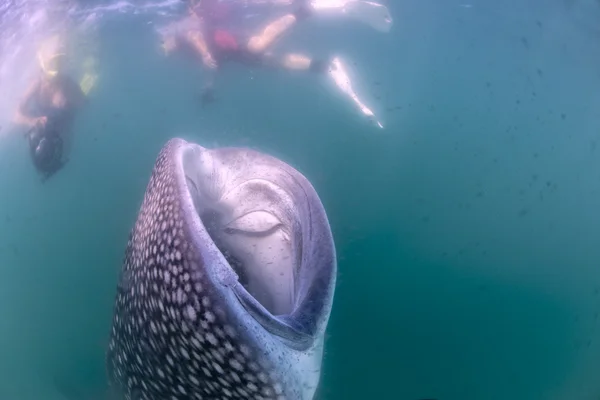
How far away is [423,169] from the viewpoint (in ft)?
17.1

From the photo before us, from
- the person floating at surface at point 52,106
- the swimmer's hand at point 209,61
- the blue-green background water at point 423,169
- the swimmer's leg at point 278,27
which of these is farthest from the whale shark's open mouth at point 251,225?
the person floating at surface at point 52,106

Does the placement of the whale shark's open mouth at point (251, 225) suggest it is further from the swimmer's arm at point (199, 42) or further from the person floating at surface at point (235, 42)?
the swimmer's arm at point (199, 42)

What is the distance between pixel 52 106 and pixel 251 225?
475 centimetres

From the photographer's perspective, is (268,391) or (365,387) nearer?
(268,391)

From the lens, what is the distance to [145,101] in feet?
19.3

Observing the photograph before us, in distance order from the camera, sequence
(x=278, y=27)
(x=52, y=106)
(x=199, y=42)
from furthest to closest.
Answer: (x=52, y=106) → (x=199, y=42) → (x=278, y=27)

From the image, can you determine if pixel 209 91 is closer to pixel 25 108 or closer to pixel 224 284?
pixel 25 108

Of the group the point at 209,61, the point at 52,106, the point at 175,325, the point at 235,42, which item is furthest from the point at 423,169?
the point at 52,106

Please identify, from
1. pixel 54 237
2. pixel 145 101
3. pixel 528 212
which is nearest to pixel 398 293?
pixel 528 212

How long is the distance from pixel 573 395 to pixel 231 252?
7.18 meters

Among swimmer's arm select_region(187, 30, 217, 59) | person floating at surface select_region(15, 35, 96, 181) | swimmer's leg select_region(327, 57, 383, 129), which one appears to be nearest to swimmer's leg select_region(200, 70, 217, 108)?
swimmer's arm select_region(187, 30, 217, 59)

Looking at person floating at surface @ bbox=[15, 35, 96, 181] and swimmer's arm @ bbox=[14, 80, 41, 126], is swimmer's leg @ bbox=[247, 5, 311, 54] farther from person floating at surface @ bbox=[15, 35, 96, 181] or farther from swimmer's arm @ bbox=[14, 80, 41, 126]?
swimmer's arm @ bbox=[14, 80, 41, 126]

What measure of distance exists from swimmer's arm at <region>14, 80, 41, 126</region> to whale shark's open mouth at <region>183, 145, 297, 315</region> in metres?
4.48

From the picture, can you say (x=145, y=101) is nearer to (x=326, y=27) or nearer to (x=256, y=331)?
(x=326, y=27)
